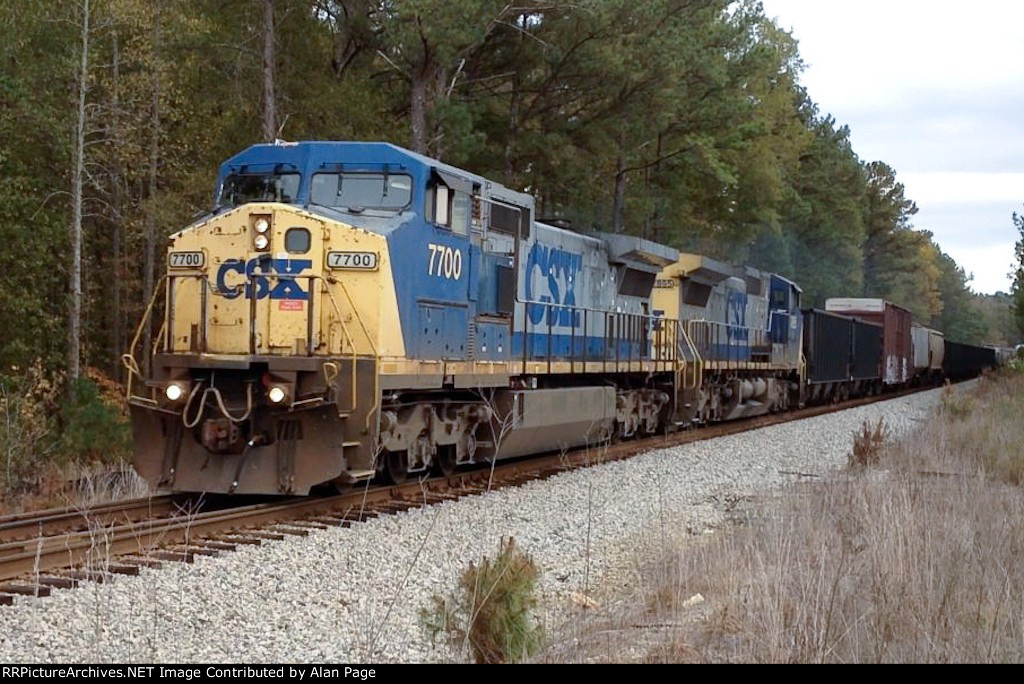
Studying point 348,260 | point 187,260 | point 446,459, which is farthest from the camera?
point 446,459

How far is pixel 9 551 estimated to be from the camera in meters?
7.65

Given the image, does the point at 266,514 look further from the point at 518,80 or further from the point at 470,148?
the point at 518,80

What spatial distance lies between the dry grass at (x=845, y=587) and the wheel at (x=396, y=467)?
3404 millimetres

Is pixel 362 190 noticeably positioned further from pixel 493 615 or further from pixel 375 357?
pixel 493 615

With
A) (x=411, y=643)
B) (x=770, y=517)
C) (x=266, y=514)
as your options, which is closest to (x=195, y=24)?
(x=266, y=514)

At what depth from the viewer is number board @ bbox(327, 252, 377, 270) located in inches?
389

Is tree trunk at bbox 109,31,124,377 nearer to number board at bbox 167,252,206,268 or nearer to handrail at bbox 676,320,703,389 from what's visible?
handrail at bbox 676,320,703,389

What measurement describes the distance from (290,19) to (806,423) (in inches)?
549

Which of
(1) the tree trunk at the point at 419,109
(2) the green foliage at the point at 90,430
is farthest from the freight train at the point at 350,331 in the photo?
(1) the tree trunk at the point at 419,109

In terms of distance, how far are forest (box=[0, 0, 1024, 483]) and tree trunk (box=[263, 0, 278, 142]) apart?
0.05m

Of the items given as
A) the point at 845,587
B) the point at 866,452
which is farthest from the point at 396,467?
the point at 866,452

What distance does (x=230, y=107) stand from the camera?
2364 centimetres

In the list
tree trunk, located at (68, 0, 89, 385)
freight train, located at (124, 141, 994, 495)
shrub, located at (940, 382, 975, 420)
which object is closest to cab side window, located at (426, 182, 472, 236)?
freight train, located at (124, 141, 994, 495)

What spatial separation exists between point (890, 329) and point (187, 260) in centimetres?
3133
